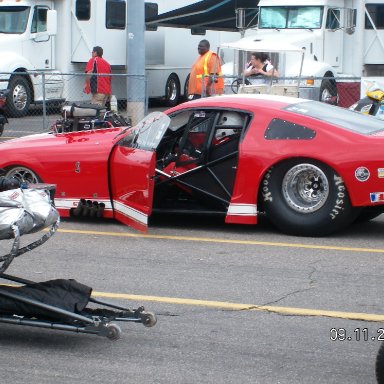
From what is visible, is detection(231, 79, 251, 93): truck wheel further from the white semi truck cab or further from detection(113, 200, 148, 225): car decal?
detection(113, 200, 148, 225): car decal

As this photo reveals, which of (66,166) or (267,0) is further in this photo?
(267,0)

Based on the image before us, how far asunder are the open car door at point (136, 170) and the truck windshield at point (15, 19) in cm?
1423

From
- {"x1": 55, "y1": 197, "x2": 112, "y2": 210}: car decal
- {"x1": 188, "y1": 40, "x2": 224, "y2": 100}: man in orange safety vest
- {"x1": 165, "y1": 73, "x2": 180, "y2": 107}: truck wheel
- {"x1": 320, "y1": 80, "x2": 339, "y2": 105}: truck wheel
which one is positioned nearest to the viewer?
{"x1": 55, "y1": 197, "x2": 112, "y2": 210}: car decal

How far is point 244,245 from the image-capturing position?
9.05 meters

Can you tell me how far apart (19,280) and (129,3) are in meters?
12.5

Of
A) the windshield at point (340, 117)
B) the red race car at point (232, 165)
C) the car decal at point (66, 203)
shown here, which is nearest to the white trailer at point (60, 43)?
the car decal at point (66, 203)

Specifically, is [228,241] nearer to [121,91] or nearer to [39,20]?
[121,91]

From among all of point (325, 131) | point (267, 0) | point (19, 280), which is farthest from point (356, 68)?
point (19, 280)

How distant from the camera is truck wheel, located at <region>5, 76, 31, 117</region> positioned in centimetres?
2103

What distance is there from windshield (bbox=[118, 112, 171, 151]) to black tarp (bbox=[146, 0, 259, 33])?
49.5 ft

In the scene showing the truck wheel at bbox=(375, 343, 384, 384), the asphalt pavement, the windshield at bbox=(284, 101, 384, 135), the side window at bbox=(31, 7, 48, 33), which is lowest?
the asphalt pavement

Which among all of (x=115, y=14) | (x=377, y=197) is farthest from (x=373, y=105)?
(x=115, y=14)

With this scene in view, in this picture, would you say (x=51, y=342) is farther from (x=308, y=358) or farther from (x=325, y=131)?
(x=325, y=131)

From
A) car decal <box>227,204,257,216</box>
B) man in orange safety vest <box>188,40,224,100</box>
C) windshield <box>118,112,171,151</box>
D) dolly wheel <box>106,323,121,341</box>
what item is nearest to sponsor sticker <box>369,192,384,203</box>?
car decal <box>227,204,257,216</box>
